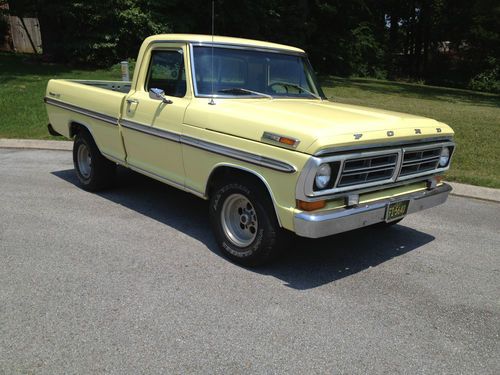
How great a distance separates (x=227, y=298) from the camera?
3754mm

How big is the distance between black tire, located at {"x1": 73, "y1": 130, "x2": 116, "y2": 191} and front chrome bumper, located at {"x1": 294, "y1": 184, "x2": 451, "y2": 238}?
11.2 feet

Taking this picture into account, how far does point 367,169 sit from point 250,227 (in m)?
1.15

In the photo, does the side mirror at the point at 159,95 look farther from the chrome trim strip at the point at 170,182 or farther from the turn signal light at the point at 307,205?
the turn signal light at the point at 307,205

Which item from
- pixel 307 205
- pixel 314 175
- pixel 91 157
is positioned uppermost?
pixel 314 175

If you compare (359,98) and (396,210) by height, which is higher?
(396,210)

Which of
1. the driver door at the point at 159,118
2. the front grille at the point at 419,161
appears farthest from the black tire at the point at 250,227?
the front grille at the point at 419,161

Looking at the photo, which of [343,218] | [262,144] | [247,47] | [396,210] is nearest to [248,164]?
[262,144]

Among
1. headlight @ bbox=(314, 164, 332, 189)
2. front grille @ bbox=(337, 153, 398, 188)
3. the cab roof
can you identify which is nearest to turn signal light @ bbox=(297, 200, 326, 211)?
headlight @ bbox=(314, 164, 332, 189)

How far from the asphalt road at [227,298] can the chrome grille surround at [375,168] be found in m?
0.83

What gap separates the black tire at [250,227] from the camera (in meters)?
4.02

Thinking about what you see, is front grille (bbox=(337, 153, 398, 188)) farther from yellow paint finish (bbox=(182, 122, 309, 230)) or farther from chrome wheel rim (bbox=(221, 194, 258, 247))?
A: chrome wheel rim (bbox=(221, 194, 258, 247))

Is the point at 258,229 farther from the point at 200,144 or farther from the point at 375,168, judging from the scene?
the point at 375,168

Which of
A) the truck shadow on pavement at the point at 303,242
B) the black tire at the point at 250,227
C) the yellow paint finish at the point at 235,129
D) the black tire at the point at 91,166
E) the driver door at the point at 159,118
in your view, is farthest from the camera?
the black tire at the point at 91,166

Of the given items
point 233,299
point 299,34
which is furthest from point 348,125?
point 299,34
